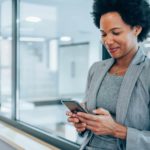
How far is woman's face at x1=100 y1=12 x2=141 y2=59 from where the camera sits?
3.90 ft

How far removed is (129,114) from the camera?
44.4 inches

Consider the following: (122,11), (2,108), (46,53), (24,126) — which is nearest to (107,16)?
(122,11)

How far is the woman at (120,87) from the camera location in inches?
44.0

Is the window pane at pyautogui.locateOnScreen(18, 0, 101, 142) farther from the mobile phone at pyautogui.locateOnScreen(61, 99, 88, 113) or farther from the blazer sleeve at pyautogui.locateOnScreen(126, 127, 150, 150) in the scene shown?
the blazer sleeve at pyautogui.locateOnScreen(126, 127, 150, 150)

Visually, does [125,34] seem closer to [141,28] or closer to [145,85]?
[141,28]

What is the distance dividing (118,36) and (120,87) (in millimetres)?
205

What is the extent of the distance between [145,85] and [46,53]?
4.86 m

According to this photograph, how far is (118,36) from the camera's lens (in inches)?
46.8

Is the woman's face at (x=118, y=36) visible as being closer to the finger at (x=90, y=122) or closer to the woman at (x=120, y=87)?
the woman at (x=120, y=87)

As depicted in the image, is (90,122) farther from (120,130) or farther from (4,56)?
(4,56)

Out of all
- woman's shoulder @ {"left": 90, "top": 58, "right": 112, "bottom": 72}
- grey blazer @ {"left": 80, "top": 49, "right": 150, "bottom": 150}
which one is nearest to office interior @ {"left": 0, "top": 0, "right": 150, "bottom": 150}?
woman's shoulder @ {"left": 90, "top": 58, "right": 112, "bottom": 72}

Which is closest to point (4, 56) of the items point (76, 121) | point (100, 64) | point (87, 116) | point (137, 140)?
point (100, 64)

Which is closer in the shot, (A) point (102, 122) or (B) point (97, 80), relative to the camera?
(A) point (102, 122)

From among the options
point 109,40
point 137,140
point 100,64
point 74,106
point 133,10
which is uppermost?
point 133,10
